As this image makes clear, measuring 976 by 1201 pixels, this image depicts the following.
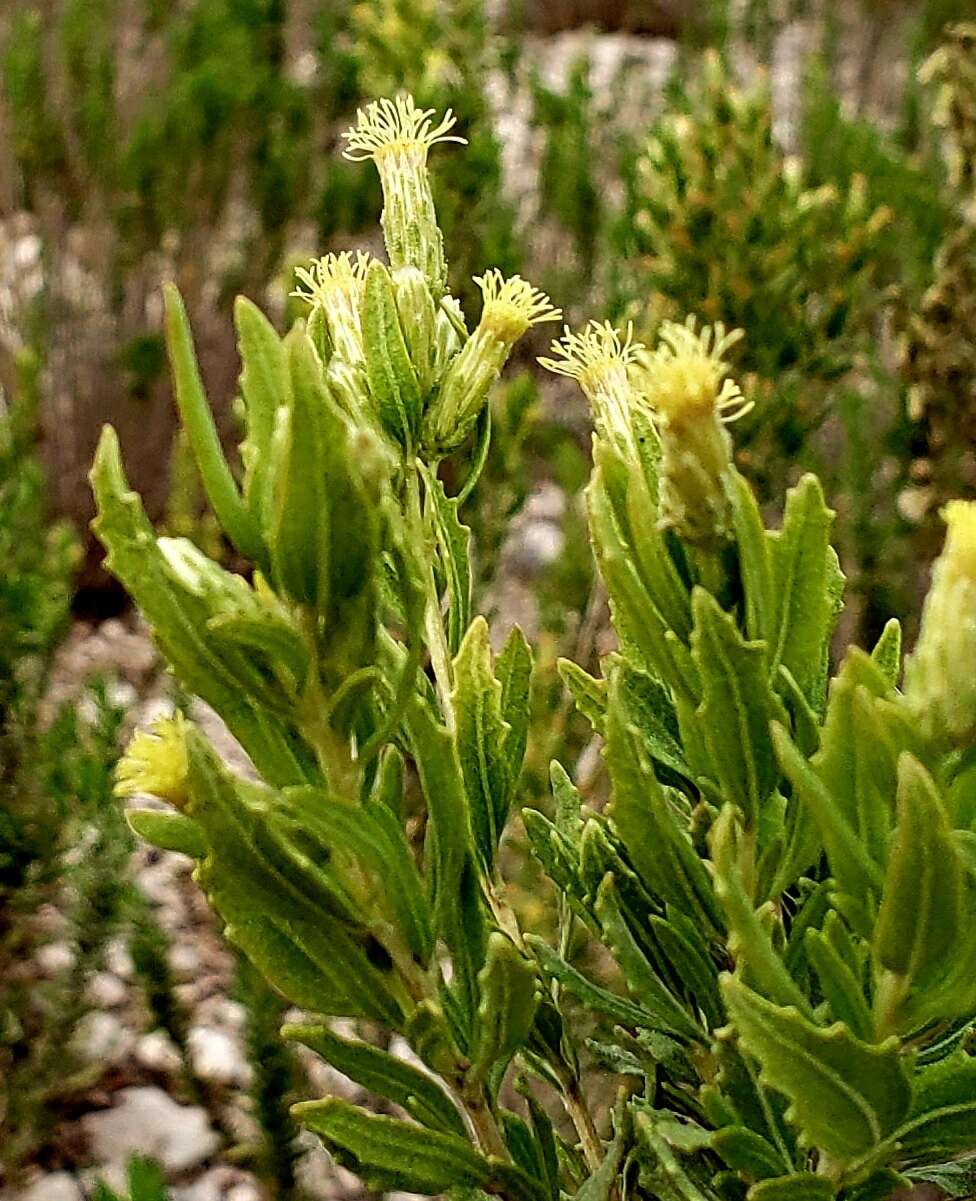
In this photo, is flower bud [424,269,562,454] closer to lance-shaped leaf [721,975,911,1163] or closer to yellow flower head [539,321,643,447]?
yellow flower head [539,321,643,447]

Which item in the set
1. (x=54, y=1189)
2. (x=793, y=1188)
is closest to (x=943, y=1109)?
(x=793, y=1188)

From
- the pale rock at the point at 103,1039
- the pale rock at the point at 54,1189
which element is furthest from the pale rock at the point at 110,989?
the pale rock at the point at 54,1189

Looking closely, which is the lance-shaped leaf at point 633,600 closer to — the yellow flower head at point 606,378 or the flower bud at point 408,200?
the yellow flower head at point 606,378

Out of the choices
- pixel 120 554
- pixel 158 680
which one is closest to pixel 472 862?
pixel 120 554

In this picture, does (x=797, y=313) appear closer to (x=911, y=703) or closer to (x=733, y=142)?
(x=733, y=142)

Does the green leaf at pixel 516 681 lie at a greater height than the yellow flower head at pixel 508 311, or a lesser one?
lesser

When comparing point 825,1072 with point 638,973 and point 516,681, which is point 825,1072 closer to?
point 638,973
